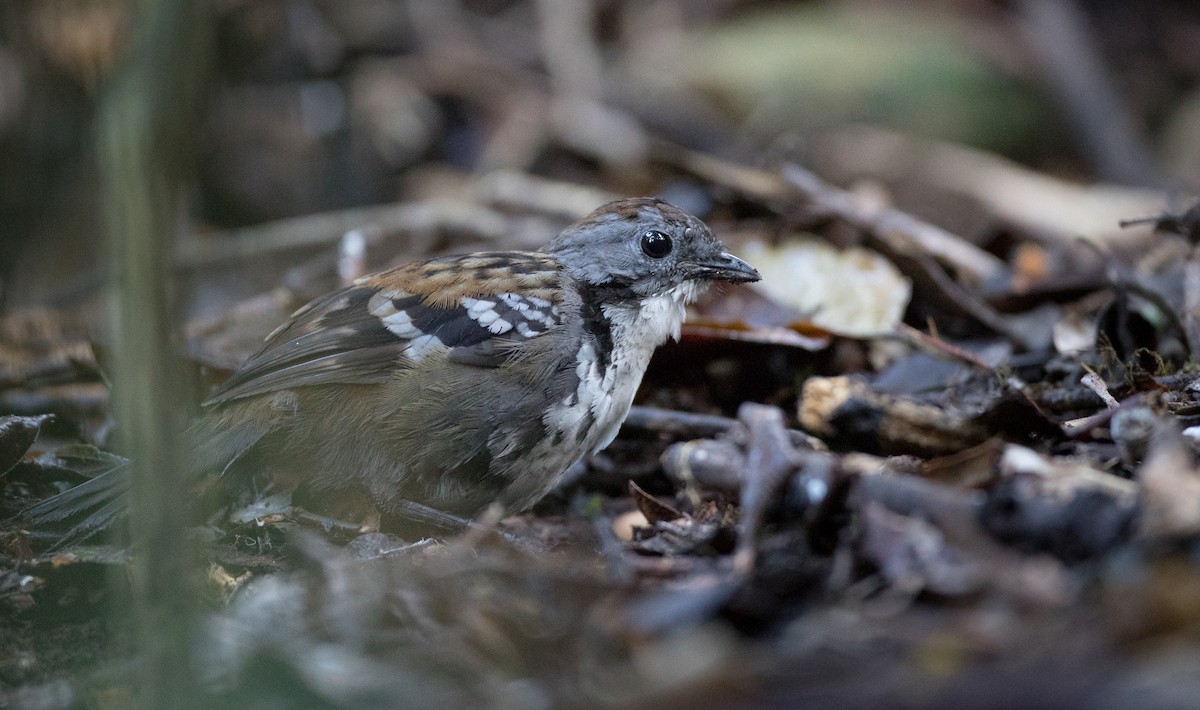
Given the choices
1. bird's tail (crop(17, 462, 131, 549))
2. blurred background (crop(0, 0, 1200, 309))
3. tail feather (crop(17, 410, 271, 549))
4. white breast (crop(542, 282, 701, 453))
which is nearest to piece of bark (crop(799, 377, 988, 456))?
white breast (crop(542, 282, 701, 453))

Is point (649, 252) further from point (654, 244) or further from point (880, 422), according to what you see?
point (880, 422)

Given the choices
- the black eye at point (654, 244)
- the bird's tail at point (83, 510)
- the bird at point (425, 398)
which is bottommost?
the bird's tail at point (83, 510)

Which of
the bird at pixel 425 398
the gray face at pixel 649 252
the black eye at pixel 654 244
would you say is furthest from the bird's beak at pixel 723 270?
the bird at pixel 425 398

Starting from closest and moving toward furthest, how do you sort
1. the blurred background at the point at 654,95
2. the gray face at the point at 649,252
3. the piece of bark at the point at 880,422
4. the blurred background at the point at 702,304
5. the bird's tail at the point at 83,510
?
1. the blurred background at the point at 702,304
2. the piece of bark at the point at 880,422
3. the bird's tail at the point at 83,510
4. the gray face at the point at 649,252
5. the blurred background at the point at 654,95

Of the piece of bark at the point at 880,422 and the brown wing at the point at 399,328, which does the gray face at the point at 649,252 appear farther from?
the piece of bark at the point at 880,422

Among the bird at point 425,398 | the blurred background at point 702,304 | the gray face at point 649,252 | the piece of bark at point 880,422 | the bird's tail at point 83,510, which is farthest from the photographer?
the gray face at point 649,252

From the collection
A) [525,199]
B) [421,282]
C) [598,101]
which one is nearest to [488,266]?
[421,282]

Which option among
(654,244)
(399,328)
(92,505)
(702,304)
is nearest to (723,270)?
(654,244)
